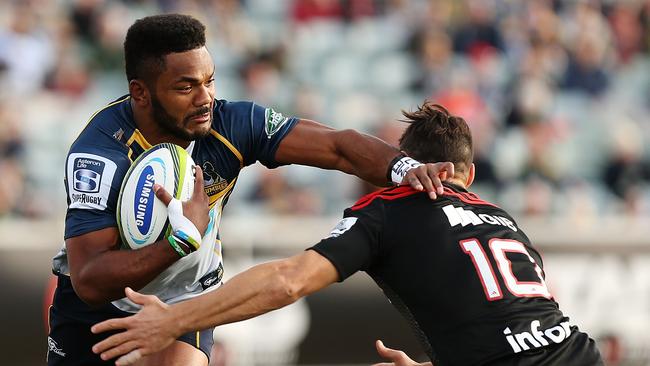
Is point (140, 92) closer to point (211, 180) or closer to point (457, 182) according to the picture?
point (211, 180)

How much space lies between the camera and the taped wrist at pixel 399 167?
5.65m

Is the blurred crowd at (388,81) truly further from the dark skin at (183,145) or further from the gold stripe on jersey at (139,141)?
the gold stripe on jersey at (139,141)

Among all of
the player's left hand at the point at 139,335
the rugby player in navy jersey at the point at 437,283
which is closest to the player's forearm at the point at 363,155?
the rugby player in navy jersey at the point at 437,283

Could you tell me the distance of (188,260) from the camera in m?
6.03

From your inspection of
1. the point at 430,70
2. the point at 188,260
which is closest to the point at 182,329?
the point at 188,260

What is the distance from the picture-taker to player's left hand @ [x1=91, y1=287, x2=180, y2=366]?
4.58m

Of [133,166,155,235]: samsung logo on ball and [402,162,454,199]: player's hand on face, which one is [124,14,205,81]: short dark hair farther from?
[402,162,454,199]: player's hand on face

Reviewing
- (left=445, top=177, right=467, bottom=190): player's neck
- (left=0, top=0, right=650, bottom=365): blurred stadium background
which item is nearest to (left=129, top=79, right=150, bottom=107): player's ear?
(left=445, top=177, right=467, bottom=190): player's neck

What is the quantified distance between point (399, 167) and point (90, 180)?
1.64 metres

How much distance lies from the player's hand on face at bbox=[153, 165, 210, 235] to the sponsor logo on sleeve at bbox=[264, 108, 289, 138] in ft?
2.64

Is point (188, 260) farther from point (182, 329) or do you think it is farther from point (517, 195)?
point (517, 195)

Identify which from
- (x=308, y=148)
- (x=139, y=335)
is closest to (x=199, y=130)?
(x=308, y=148)

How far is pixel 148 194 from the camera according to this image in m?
5.48

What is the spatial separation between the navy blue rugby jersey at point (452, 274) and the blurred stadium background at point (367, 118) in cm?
543
